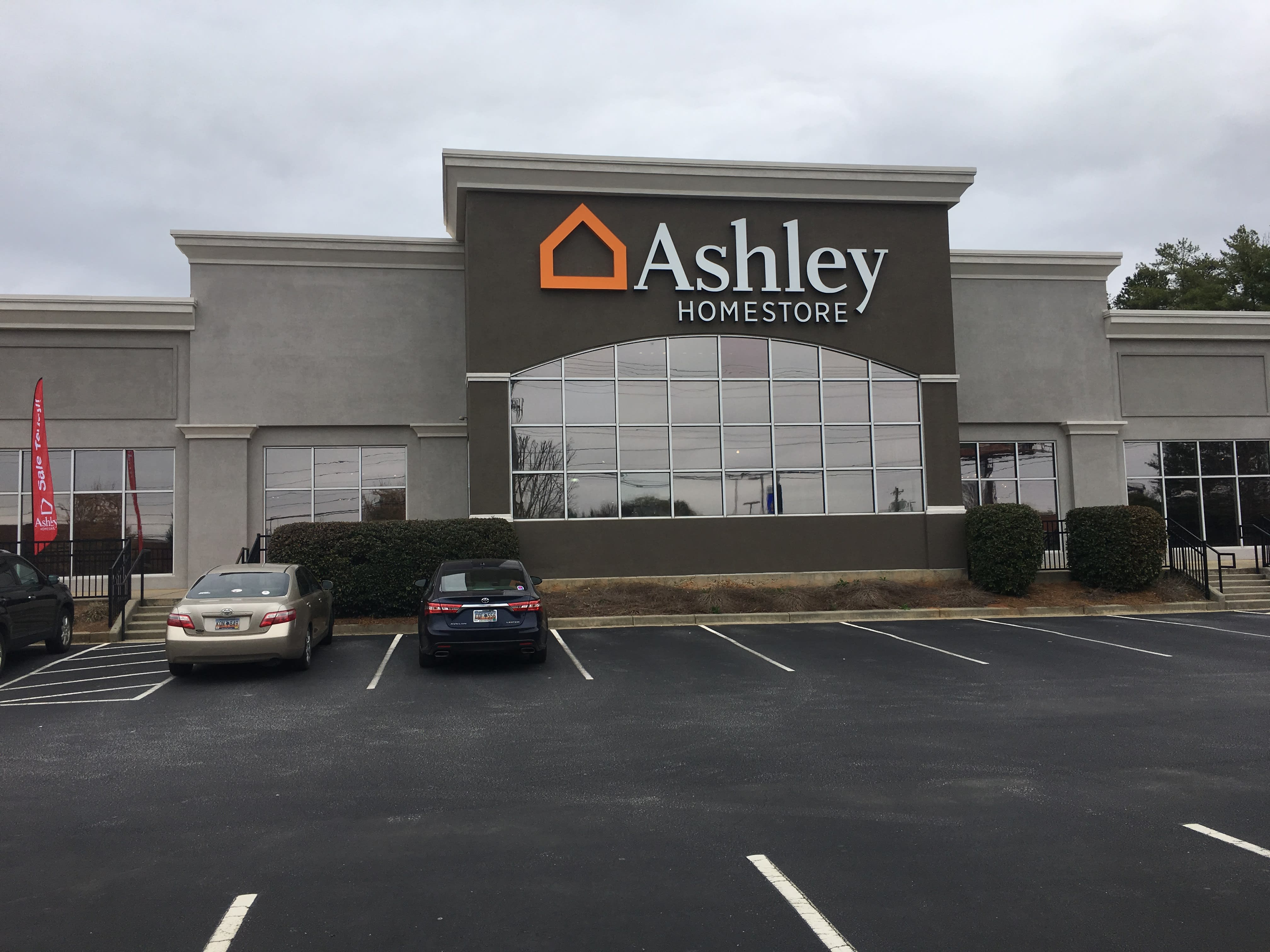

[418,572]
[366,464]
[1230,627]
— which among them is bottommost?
[1230,627]

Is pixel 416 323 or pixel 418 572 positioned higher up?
pixel 416 323

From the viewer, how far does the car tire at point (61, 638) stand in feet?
47.8

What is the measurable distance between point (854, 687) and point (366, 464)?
1537 centimetres

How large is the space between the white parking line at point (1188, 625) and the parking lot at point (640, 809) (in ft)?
12.7

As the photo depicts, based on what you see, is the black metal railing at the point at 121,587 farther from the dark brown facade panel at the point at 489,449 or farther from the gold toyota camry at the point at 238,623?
the dark brown facade panel at the point at 489,449

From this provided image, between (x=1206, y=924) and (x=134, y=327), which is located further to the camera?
(x=134, y=327)

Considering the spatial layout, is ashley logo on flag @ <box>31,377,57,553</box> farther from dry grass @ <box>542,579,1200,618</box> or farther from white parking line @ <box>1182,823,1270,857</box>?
white parking line @ <box>1182,823,1270,857</box>

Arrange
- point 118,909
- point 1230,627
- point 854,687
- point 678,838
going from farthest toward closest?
1. point 1230,627
2. point 854,687
3. point 678,838
4. point 118,909

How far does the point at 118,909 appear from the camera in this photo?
4.93 m

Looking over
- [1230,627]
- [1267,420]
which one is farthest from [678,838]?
[1267,420]

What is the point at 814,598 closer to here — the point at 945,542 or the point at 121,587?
the point at 945,542

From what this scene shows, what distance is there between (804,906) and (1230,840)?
9.90 ft

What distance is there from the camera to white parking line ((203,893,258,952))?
4473mm

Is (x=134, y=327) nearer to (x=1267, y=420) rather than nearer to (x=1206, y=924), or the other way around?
(x=1206, y=924)
